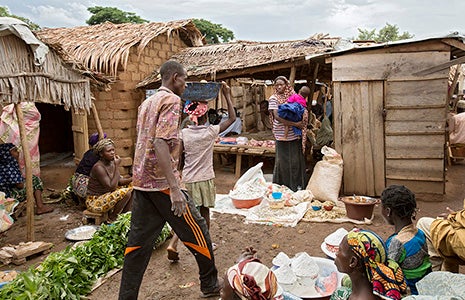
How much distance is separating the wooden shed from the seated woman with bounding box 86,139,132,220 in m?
3.66

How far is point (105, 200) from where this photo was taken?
216 inches

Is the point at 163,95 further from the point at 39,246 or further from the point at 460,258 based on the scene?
the point at 39,246

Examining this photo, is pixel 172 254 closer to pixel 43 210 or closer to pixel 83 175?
pixel 83 175

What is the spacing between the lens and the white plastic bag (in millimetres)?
6156

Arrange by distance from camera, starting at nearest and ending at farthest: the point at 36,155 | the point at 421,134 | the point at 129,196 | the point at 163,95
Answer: the point at 163,95, the point at 129,196, the point at 421,134, the point at 36,155

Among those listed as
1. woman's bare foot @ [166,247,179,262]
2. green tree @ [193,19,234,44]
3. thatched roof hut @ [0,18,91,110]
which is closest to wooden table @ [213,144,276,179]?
thatched roof hut @ [0,18,91,110]

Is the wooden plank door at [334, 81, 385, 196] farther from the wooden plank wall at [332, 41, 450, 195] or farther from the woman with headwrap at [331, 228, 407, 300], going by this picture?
A: the woman with headwrap at [331, 228, 407, 300]

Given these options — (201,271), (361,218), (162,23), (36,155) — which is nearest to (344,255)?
(201,271)

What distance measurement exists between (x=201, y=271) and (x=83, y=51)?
23.0 feet

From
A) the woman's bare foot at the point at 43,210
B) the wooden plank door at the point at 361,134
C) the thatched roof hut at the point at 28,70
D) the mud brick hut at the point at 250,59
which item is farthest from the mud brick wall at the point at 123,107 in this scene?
the wooden plank door at the point at 361,134

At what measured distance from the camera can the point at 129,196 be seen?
5.74m

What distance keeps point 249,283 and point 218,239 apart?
290 cm

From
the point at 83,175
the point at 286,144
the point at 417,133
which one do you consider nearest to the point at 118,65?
the point at 83,175

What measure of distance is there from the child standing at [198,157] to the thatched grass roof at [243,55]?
3.83 metres
